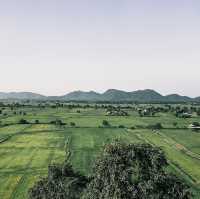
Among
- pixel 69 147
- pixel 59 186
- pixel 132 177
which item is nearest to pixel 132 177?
pixel 132 177

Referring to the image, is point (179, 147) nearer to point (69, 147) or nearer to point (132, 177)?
point (69, 147)

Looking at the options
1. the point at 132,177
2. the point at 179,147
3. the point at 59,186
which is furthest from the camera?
the point at 179,147

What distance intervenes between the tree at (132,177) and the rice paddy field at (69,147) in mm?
30495

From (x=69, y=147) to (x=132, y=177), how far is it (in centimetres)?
8062

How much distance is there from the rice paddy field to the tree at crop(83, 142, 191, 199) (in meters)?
30.5

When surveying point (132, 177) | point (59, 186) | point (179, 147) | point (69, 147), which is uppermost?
point (132, 177)

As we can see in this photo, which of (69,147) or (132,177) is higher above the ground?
(132,177)

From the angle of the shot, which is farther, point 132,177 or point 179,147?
point 179,147

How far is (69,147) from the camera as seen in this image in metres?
113

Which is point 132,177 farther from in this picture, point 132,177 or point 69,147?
point 69,147

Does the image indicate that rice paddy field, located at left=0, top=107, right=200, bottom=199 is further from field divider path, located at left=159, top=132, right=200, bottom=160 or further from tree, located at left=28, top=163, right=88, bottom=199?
tree, located at left=28, top=163, right=88, bottom=199

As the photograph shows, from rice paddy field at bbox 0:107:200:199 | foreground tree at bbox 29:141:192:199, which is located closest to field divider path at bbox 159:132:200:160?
rice paddy field at bbox 0:107:200:199

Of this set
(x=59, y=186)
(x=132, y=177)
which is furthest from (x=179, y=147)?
(x=132, y=177)

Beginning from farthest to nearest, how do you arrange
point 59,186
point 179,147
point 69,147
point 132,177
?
point 179,147
point 69,147
point 59,186
point 132,177
